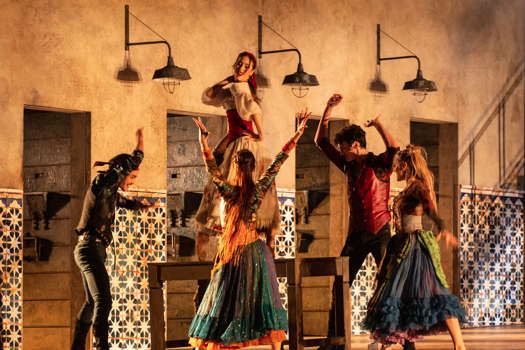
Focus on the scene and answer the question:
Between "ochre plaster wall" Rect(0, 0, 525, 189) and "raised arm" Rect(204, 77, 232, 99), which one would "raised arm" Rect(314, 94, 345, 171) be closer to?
"raised arm" Rect(204, 77, 232, 99)

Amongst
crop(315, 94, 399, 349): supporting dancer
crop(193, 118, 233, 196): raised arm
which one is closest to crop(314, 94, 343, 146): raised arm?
crop(315, 94, 399, 349): supporting dancer

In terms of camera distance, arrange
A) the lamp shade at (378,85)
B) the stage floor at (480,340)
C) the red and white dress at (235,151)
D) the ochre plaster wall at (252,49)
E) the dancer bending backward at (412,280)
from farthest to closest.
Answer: the lamp shade at (378,85), the stage floor at (480,340), the ochre plaster wall at (252,49), the red and white dress at (235,151), the dancer bending backward at (412,280)

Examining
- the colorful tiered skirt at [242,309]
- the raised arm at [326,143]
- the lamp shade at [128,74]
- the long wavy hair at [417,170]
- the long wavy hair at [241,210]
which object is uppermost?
the lamp shade at [128,74]

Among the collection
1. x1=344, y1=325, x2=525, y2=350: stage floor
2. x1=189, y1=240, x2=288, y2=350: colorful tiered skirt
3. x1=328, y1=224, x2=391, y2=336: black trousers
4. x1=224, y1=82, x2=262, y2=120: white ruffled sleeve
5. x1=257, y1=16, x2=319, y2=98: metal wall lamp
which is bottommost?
x1=344, y1=325, x2=525, y2=350: stage floor

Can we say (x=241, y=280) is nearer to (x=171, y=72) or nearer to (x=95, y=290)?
(x=95, y=290)

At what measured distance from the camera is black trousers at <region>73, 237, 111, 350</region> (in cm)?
843

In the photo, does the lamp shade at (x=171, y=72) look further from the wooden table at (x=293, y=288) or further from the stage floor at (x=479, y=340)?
the stage floor at (x=479, y=340)

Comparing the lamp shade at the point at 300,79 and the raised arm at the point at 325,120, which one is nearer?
the raised arm at the point at 325,120

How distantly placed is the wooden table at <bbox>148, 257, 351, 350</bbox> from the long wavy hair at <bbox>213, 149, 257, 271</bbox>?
10.0 inches

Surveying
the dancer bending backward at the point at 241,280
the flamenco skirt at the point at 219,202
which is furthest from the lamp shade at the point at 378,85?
the dancer bending backward at the point at 241,280

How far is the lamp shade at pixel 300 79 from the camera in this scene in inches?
417

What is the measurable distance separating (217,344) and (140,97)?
10.1 ft

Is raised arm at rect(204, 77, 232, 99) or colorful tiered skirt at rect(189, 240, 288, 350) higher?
raised arm at rect(204, 77, 232, 99)

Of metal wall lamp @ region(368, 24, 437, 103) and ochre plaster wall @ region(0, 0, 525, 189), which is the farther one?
metal wall lamp @ region(368, 24, 437, 103)
